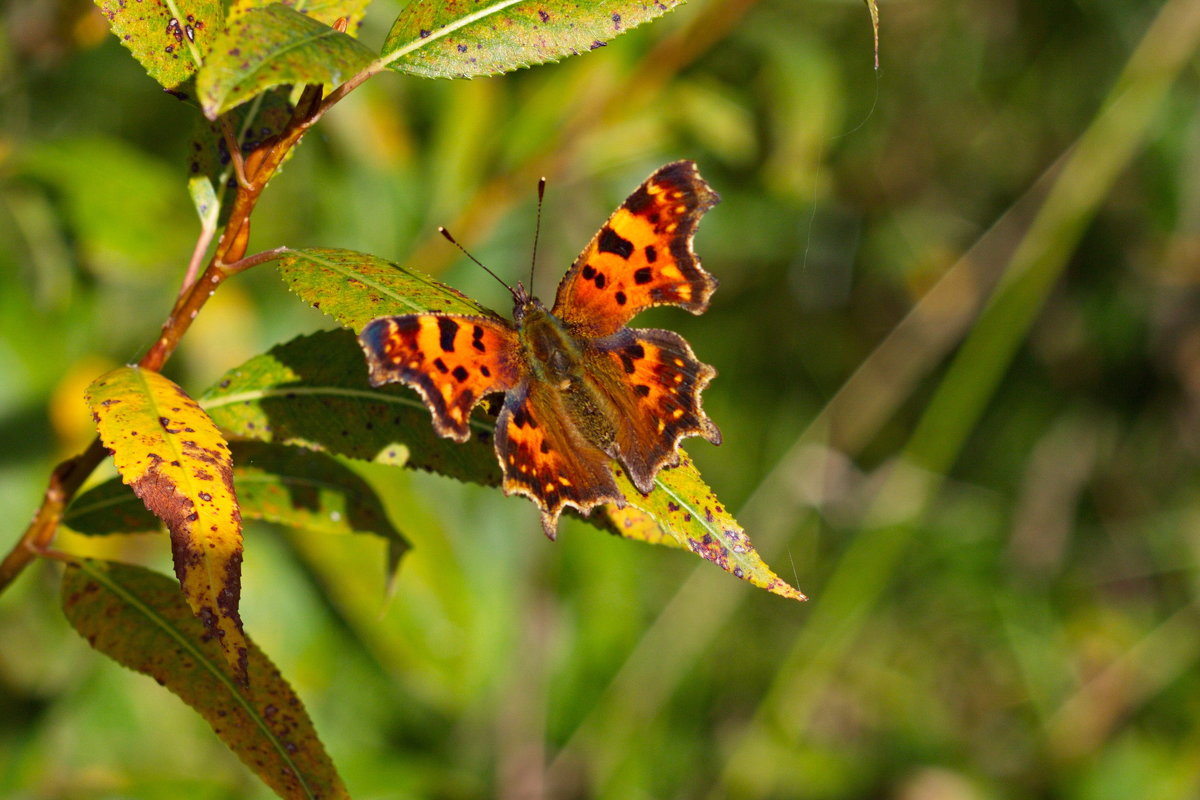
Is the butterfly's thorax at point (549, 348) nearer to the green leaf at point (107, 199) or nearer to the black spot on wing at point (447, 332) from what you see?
the black spot on wing at point (447, 332)

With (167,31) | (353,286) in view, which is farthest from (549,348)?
(167,31)

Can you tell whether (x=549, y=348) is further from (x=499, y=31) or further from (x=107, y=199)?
(x=107, y=199)

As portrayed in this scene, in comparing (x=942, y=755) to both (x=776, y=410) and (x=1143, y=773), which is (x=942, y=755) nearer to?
(x=1143, y=773)

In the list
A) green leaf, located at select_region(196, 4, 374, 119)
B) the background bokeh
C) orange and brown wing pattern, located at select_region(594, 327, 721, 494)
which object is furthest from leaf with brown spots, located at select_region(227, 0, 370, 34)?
the background bokeh

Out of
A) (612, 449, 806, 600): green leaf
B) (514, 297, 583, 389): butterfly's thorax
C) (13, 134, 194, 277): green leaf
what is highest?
(13, 134, 194, 277): green leaf

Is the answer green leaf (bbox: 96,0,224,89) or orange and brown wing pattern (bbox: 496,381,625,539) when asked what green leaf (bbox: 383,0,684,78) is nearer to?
green leaf (bbox: 96,0,224,89)

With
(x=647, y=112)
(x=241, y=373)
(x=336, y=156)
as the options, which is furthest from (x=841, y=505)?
(x=241, y=373)
